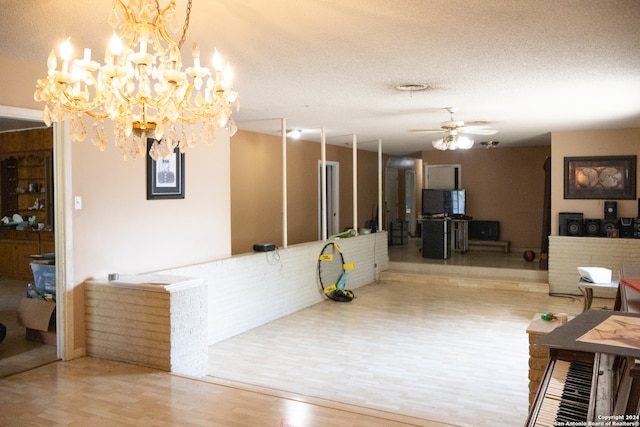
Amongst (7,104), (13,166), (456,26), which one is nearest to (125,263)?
(7,104)

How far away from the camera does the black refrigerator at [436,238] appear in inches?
→ 411

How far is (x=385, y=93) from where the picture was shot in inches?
209

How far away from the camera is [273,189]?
9.21m

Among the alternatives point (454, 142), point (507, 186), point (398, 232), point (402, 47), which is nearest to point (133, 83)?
point (402, 47)

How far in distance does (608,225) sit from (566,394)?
7393mm

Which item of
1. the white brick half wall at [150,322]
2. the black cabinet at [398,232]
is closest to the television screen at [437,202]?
the black cabinet at [398,232]

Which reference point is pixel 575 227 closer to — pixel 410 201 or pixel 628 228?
pixel 628 228

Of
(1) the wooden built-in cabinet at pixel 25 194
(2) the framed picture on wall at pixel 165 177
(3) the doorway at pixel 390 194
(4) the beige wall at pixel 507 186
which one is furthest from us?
(3) the doorway at pixel 390 194

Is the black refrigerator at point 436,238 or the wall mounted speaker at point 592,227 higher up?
the wall mounted speaker at point 592,227

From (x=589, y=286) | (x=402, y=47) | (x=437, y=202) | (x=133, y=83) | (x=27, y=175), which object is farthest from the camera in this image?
(x=437, y=202)

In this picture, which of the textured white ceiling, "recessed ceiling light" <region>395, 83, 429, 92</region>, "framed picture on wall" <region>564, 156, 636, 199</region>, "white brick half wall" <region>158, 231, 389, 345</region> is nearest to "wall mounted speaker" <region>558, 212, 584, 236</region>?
"framed picture on wall" <region>564, 156, 636, 199</region>

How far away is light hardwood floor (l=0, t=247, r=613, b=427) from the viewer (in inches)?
128

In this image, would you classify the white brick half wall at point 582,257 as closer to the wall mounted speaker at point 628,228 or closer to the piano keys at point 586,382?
the wall mounted speaker at point 628,228

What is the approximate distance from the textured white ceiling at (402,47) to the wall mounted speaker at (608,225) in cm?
233
